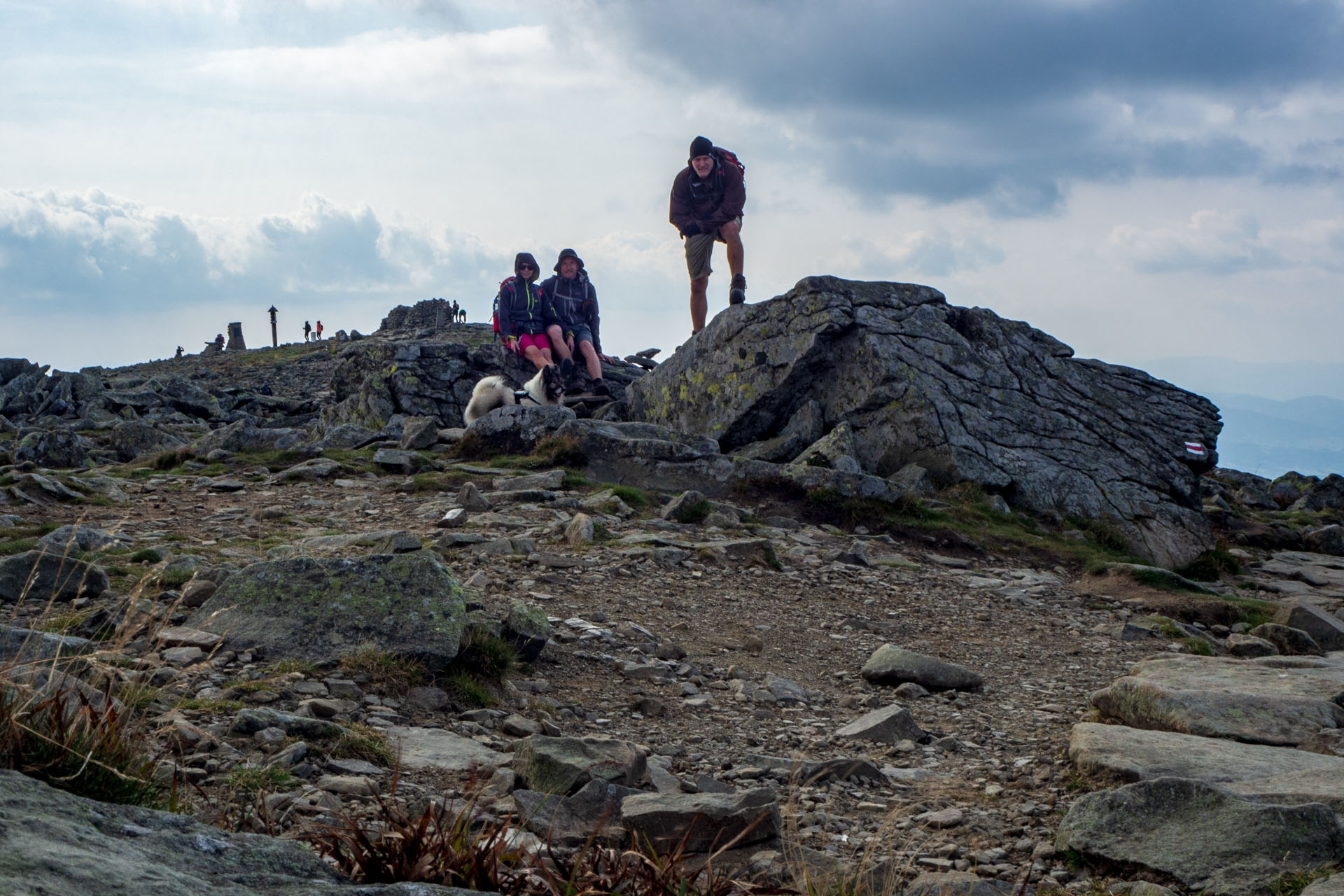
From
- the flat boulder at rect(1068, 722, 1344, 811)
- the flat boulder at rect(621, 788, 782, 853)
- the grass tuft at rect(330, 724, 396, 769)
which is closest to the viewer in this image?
the flat boulder at rect(621, 788, 782, 853)

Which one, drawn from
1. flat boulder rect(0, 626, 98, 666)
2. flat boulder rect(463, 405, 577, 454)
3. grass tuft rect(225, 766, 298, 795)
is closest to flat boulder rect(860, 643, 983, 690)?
grass tuft rect(225, 766, 298, 795)

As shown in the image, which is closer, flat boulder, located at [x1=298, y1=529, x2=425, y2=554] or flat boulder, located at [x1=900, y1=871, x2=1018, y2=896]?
flat boulder, located at [x1=900, y1=871, x2=1018, y2=896]

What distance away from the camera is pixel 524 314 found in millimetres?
17766

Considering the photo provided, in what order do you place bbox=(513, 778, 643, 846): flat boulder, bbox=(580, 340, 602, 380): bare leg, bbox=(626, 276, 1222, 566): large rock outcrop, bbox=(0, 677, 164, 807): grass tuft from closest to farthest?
bbox=(0, 677, 164, 807): grass tuft, bbox=(513, 778, 643, 846): flat boulder, bbox=(626, 276, 1222, 566): large rock outcrop, bbox=(580, 340, 602, 380): bare leg

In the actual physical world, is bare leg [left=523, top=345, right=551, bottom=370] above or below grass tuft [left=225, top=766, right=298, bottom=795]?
above

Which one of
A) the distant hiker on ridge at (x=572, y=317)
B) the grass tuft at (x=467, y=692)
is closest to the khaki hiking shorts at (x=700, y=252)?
the distant hiker on ridge at (x=572, y=317)

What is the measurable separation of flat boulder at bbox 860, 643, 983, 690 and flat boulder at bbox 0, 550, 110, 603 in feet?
17.7

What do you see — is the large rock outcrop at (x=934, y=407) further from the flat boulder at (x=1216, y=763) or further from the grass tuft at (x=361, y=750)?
the grass tuft at (x=361, y=750)

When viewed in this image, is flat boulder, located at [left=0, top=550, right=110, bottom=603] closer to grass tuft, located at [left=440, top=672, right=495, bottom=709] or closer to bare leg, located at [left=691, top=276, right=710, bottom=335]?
grass tuft, located at [left=440, top=672, right=495, bottom=709]

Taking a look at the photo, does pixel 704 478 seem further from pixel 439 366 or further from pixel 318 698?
pixel 439 366

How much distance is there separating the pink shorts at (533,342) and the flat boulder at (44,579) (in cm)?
1164

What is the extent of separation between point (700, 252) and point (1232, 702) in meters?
12.3

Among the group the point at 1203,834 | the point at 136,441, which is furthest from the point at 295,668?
the point at 136,441

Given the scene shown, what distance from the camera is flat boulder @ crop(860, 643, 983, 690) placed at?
6.87 metres
